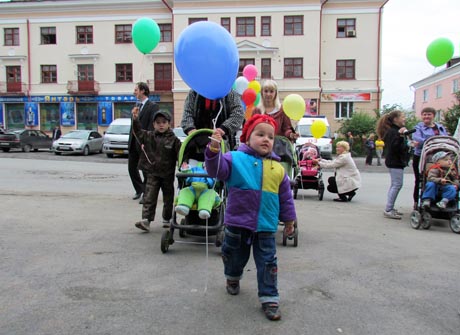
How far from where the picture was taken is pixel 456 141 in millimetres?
6887

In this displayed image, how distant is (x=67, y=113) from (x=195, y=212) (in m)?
39.1

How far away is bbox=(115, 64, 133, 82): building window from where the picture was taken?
39781 mm

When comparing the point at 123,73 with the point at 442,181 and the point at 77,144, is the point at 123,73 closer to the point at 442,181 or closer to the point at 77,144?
the point at 77,144

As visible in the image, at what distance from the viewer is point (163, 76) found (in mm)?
39688

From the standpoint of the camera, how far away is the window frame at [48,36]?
40344 millimetres

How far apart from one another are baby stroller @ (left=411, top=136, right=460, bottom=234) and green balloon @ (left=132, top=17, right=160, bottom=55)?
471 centimetres

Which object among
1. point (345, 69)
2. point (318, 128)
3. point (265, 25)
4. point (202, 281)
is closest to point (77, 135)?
point (318, 128)

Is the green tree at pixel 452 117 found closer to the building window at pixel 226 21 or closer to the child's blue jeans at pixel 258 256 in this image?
the building window at pixel 226 21

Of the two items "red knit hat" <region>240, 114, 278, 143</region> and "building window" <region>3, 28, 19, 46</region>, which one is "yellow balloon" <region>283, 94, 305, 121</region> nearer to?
"red knit hat" <region>240, 114, 278, 143</region>

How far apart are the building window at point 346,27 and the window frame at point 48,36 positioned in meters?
26.4

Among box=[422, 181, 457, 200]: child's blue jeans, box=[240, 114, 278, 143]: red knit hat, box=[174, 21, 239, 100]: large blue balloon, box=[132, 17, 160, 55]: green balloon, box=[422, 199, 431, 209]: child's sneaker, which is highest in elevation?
box=[132, 17, 160, 55]: green balloon

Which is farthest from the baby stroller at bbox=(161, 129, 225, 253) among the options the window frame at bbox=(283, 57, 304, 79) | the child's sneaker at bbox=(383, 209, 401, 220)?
the window frame at bbox=(283, 57, 304, 79)

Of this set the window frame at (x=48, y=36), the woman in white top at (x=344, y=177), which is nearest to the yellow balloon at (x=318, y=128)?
the woman in white top at (x=344, y=177)

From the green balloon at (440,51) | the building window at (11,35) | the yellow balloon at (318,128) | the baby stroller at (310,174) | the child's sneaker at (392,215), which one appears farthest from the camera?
the building window at (11,35)
